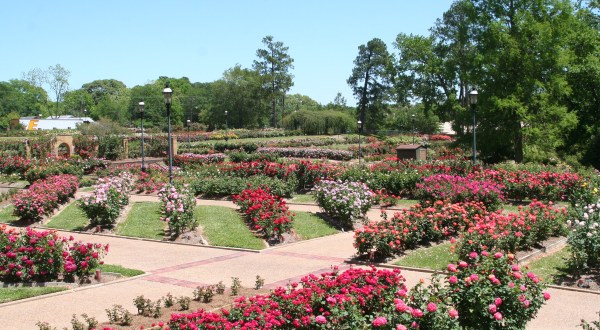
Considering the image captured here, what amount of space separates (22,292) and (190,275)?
2.64m

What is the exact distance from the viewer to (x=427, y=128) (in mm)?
66062

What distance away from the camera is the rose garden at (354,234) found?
5.82 m

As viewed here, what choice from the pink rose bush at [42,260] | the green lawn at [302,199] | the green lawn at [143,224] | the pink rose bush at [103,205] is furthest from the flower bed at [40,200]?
the green lawn at [302,199]

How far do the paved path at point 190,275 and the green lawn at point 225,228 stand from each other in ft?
1.34

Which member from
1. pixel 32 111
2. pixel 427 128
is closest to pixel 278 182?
pixel 427 128

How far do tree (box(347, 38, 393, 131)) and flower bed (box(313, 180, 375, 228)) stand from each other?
5596 cm

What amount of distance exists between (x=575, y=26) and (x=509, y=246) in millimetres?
22058

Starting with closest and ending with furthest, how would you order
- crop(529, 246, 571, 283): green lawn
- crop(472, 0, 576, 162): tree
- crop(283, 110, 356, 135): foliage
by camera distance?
crop(529, 246, 571, 283): green lawn < crop(472, 0, 576, 162): tree < crop(283, 110, 356, 135): foliage

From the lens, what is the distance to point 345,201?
14.0 metres

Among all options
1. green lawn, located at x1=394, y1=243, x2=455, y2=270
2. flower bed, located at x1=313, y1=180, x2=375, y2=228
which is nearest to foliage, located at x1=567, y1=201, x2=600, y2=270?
green lawn, located at x1=394, y1=243, x2=455, y2=270

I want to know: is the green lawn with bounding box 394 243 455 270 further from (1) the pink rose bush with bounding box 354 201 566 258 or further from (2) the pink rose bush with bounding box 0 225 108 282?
(2) the pink rose bush with bounding box 0 225 108 282

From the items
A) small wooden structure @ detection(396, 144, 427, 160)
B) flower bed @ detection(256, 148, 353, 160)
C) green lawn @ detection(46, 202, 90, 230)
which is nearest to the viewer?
green lawn @ detection(46, 202, 90, 230)

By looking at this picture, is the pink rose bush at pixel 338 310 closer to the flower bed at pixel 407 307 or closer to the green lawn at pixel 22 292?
the flower bed at pixel 407 307

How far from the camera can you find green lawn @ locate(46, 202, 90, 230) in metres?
14.8
